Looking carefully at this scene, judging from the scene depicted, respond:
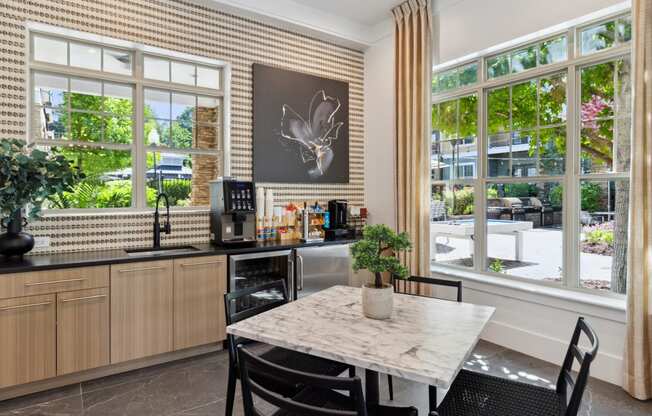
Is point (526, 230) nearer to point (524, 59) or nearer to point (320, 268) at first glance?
point (524, 59)

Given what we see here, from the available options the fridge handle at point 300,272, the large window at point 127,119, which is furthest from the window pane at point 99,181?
the fridge handle at point 300,272

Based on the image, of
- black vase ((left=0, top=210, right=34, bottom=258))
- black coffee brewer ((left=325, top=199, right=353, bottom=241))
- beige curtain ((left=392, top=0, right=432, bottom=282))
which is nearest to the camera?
black vase ((left=0, top=210, right=34, bottom=258))

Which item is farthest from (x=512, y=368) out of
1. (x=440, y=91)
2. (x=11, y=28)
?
(x=11, y=28)

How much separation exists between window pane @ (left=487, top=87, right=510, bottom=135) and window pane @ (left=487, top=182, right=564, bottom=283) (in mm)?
562

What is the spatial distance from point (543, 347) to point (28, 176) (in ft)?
13.9

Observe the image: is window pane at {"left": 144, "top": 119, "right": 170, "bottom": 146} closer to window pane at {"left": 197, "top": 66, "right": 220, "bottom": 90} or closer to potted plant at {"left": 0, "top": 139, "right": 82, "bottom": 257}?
window pane at {"left": 197, "top": 66, "right": 220, "bottom": 90}

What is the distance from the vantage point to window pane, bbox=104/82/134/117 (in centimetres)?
366

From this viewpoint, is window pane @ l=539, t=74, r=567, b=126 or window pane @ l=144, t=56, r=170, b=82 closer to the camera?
window pane @ l=539, t=74, r=567, b=126

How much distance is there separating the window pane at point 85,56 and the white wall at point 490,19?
10.9 ft

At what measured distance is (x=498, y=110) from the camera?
3895mm

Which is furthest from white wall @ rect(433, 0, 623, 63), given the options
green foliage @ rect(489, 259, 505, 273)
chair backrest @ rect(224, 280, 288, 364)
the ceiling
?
chair backrest @ rect(224, 280, 288, 364)

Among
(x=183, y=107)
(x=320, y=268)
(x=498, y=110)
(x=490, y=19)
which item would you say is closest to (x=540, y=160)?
(x=498, y=110)

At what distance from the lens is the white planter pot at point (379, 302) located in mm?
1892

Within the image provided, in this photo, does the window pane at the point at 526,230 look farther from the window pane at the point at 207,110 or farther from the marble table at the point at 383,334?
the window pane at the point at 207,110
